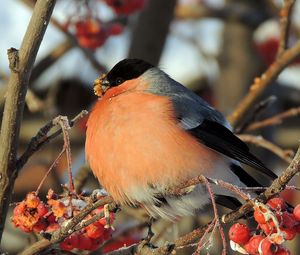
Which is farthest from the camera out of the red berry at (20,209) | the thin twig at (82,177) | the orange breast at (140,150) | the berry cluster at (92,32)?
the berry cluster at (92,32)

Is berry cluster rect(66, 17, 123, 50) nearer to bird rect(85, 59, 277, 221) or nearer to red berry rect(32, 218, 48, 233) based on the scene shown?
bird rect(85, 59, 277, 221)

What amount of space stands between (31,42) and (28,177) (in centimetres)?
278

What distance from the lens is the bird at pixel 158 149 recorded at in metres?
2.00

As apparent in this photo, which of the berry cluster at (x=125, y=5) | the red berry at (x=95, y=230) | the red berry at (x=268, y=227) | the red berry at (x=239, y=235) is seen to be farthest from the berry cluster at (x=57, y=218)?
the berry cluster at (x=125, y=5)

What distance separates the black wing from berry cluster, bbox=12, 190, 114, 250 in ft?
1.43

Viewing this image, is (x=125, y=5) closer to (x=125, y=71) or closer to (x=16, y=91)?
(x=125, y=71)

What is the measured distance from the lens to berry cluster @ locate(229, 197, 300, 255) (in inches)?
57.1

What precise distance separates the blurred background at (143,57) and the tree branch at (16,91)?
83 centimetres

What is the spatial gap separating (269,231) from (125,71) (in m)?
0.98

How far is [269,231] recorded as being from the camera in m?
1.50

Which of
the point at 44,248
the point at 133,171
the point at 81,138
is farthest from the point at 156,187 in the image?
the point at 81,138

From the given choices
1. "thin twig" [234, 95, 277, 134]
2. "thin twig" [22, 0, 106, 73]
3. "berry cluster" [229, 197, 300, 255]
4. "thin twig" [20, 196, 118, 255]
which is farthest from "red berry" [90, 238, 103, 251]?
"thin twig" [22, 0, 106, 73]

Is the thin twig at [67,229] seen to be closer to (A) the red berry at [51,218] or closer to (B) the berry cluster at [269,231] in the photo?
(A) the red berry at [51,218]

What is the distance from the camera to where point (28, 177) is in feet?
14.1
